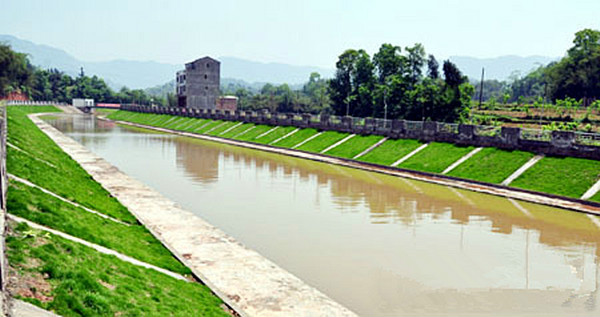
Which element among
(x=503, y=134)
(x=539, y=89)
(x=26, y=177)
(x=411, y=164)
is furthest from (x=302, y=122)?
(x=539, y=89)

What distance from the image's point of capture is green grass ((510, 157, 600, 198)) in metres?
33.0

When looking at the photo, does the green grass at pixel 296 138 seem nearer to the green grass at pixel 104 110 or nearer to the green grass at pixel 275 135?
the green grass at pixel 275 135

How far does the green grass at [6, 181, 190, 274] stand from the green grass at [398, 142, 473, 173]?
94.7 ft

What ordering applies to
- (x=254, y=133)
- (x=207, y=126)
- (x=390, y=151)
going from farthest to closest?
(x=207, y=126)
(x=254, y=133)
(x=390, y=151)

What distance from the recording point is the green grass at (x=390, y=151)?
158 feet

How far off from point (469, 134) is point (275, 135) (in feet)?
100

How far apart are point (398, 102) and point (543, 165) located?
53.0 m

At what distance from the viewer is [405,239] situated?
22.8m

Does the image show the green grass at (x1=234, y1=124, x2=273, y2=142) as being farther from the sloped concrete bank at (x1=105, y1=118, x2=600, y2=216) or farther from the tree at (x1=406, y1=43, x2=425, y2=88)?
the tree at (x1=406, y1=43, x2=425, y2=88)

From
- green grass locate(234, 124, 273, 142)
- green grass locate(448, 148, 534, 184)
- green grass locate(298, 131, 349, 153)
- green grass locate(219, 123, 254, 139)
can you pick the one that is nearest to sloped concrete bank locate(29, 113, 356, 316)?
green grass locate(448, 148, 534, 184)

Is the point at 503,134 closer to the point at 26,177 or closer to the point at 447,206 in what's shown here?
the point at 447,206

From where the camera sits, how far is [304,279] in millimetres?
17188

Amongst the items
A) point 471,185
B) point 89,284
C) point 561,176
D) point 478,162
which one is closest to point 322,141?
point 478,162

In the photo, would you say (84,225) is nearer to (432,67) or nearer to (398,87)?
(398,87)
